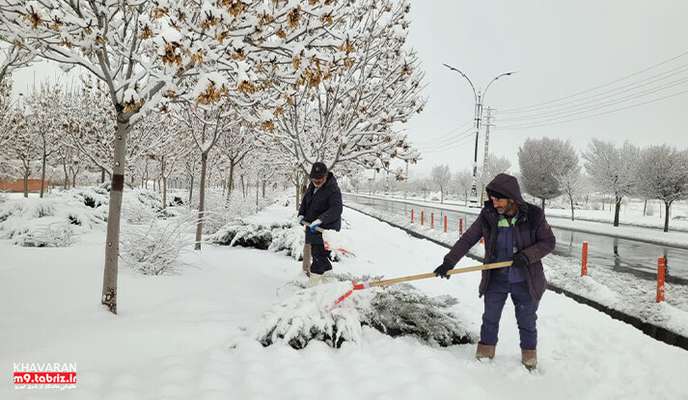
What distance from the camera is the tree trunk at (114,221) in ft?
11.9

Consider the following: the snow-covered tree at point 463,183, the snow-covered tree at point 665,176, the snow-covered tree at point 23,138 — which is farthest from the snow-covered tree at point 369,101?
the snow-covered tree at point 463,183

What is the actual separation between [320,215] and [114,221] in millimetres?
2347

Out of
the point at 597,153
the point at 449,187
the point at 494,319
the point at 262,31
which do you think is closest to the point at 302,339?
the point at 494,319

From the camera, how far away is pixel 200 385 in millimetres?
2627

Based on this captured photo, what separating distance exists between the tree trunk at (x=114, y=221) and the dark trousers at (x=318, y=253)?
2.18 m

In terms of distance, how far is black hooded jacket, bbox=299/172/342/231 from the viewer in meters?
4.77

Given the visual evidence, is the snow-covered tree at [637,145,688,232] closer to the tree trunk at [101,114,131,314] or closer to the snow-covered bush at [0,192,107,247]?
the tree trunk at [101,114,131,314]

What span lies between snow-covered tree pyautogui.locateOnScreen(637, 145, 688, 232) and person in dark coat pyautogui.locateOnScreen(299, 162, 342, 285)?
22590 millimetres

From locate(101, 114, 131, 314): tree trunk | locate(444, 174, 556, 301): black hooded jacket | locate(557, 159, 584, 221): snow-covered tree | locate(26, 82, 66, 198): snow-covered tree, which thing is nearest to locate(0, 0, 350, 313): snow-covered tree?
locate(101, 114, 131, 314): tree trunk

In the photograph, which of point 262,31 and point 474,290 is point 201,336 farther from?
point 474,290

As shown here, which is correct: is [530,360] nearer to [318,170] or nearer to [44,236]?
A: [318,170]

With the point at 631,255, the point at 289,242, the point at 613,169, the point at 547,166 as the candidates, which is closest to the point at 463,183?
the point at 547,166

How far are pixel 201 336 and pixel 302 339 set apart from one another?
3.04ft

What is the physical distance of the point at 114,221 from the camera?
3.62 metres
